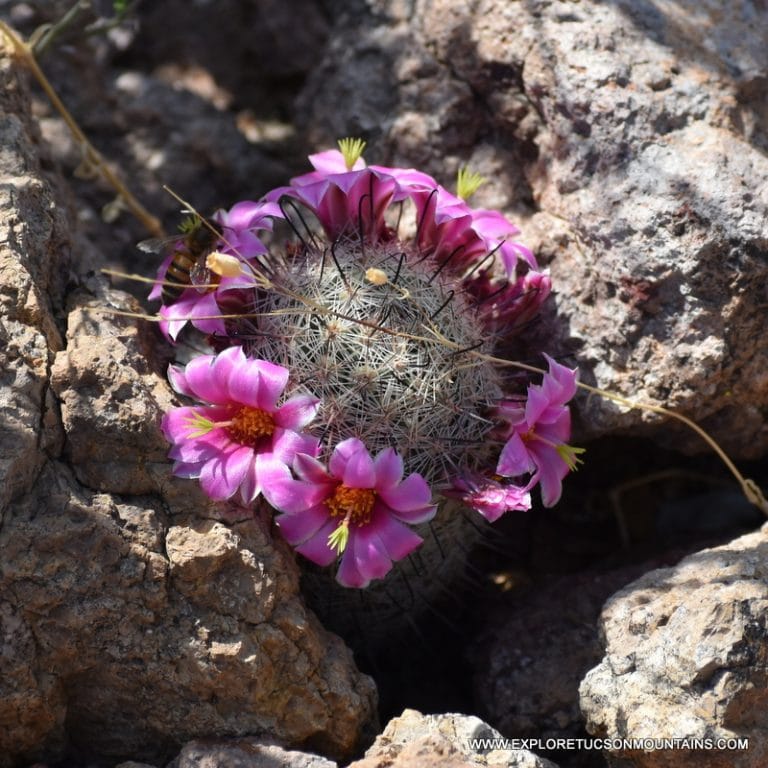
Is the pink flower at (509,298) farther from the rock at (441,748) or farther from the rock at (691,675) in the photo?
the rock at (441,748)

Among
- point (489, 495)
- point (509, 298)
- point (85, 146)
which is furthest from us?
point (85, 146)

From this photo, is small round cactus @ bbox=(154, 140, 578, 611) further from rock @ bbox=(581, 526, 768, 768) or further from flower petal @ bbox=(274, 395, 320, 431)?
rock @ bbox=(581, 526, 768, 768)

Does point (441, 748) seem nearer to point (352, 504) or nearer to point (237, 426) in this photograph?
point (352, 504)

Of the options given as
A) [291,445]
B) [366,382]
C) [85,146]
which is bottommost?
[85,146]

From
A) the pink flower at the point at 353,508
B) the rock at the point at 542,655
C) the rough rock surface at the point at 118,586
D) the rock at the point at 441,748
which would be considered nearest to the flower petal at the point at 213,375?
the rough rock surface at the point at 118,586

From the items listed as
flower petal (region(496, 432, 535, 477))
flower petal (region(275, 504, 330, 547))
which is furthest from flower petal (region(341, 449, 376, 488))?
flower petal (region(496, 432, 535, 477))

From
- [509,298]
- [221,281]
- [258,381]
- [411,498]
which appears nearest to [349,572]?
[411,498]

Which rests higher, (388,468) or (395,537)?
(388,468)
